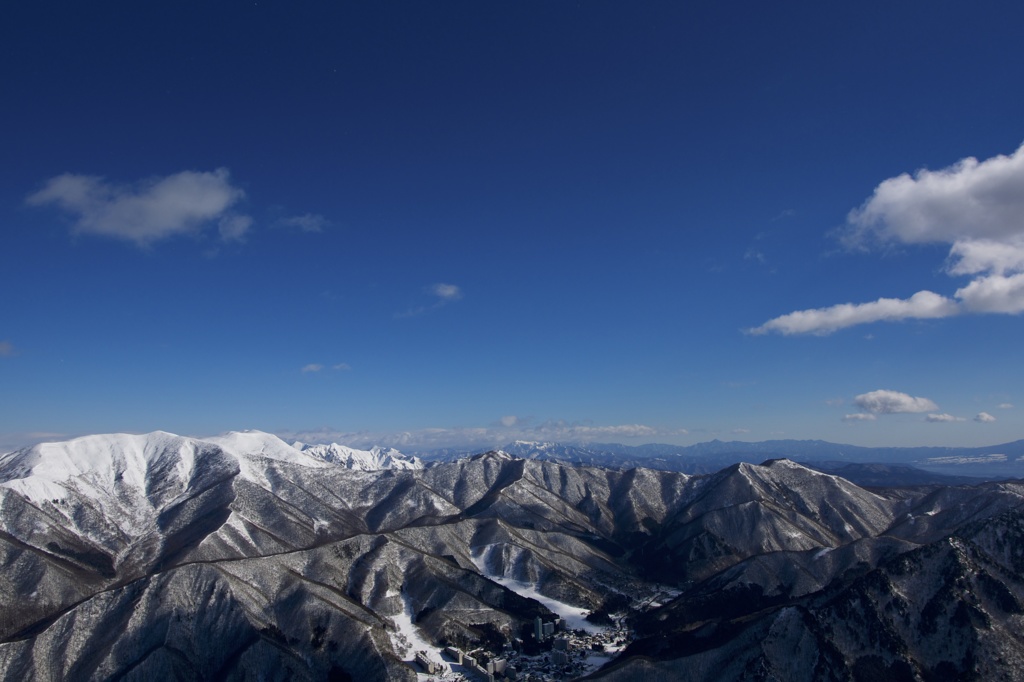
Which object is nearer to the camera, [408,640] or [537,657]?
[537,657]

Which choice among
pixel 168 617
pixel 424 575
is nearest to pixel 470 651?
pixel 424 575

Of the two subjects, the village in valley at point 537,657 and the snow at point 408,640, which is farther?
the snow at point 408,640

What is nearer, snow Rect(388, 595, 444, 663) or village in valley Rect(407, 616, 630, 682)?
village in valley Rect(407, 616, 630, 682)

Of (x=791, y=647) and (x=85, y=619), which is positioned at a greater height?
(x=791, y=647)

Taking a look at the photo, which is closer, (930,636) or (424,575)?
(930,636)

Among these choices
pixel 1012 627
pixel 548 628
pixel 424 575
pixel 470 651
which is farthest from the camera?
pixel 424 575

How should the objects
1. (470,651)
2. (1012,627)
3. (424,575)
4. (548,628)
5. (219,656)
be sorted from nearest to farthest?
(1012,627)
(219,656)
(470,651)
(548,628)
(424,575)

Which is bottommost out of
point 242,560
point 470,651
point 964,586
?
point 470,651

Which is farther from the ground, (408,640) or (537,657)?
(408,640)

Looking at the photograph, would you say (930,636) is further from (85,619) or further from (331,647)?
(85,619)
